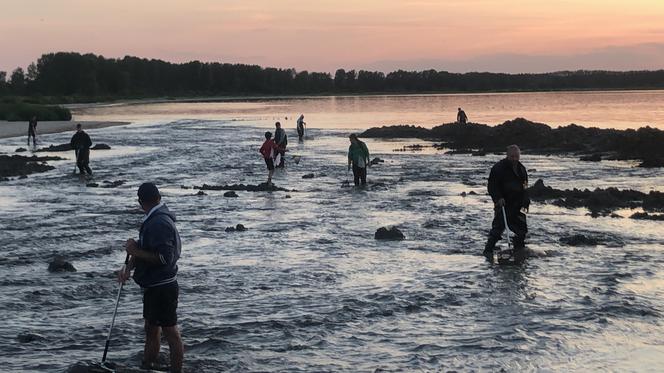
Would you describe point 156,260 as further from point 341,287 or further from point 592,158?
point 592,158

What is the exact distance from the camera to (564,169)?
3150 cm

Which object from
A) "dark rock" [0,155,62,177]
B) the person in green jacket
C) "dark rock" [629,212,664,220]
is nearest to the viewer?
"dark rock" [629,212,664,220]

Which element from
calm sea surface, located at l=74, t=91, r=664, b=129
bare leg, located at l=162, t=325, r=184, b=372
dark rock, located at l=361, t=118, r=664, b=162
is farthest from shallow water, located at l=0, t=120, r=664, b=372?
calm sea surface, located at l=74, t=91, r=664, b=129

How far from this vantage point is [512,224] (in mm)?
13367

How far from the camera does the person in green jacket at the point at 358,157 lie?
76.7 feet

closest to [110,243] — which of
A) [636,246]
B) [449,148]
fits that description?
[636,246]

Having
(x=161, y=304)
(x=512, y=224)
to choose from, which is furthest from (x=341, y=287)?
(x=161, y=304)

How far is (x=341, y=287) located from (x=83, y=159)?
19.4 metres

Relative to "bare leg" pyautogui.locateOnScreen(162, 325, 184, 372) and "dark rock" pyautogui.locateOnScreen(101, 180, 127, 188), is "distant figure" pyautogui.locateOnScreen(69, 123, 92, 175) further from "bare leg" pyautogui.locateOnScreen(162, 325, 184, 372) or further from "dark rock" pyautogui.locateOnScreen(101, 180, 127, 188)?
"bare leg" pyautogui.locateOnScreen(162, 325, 184, 372)

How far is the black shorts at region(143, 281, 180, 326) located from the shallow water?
1.07 meters

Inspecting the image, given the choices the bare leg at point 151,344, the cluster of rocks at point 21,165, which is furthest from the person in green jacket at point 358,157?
the bare leg at point 151,344

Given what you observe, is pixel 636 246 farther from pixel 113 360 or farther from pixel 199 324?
pixel 113 360

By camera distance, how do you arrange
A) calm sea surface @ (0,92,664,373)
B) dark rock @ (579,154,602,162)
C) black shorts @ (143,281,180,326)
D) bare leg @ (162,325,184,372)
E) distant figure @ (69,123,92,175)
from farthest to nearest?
dark rock @ (579,154,602,162) < distant figure @ (69,123,92,175) < calm sea surface @ (0,92,664,373) < bare leg @ (162,325,184,372) < black shorts @ (143,281,180,326)

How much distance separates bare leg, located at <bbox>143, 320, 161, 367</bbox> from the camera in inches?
299
